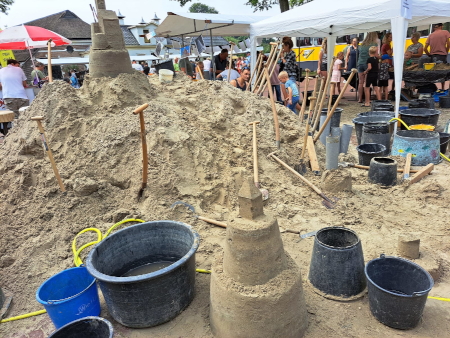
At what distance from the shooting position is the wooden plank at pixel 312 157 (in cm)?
480

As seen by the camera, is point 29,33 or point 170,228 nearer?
point 170,228

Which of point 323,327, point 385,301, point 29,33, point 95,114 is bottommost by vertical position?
point 323,327

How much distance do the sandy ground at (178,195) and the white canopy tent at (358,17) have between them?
2668 millimetres

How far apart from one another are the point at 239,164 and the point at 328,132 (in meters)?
2.55

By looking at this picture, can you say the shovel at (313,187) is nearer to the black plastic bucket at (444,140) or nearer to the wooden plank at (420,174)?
the wooden plank at (420,174)

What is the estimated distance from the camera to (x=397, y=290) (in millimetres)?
2568

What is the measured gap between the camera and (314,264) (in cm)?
268

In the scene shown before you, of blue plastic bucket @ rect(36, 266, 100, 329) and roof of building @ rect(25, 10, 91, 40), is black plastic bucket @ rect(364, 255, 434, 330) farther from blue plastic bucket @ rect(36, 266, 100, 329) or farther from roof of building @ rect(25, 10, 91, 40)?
roof of building @ rect(25, 10, 91, 40)

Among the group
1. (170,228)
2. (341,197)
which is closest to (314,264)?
(170,228)

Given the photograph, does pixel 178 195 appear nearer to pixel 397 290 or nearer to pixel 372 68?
pixel 397 290

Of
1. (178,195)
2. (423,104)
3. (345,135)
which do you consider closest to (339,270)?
(178,195)

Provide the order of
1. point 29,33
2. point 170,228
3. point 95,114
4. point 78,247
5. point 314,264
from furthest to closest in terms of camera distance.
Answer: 1. point 29,33
2. point 95,114
3. point 78,247
4. point 170,228
5. point 314,264

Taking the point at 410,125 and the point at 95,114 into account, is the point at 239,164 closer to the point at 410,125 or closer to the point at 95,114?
the point at 95,114

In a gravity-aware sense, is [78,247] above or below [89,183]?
below
